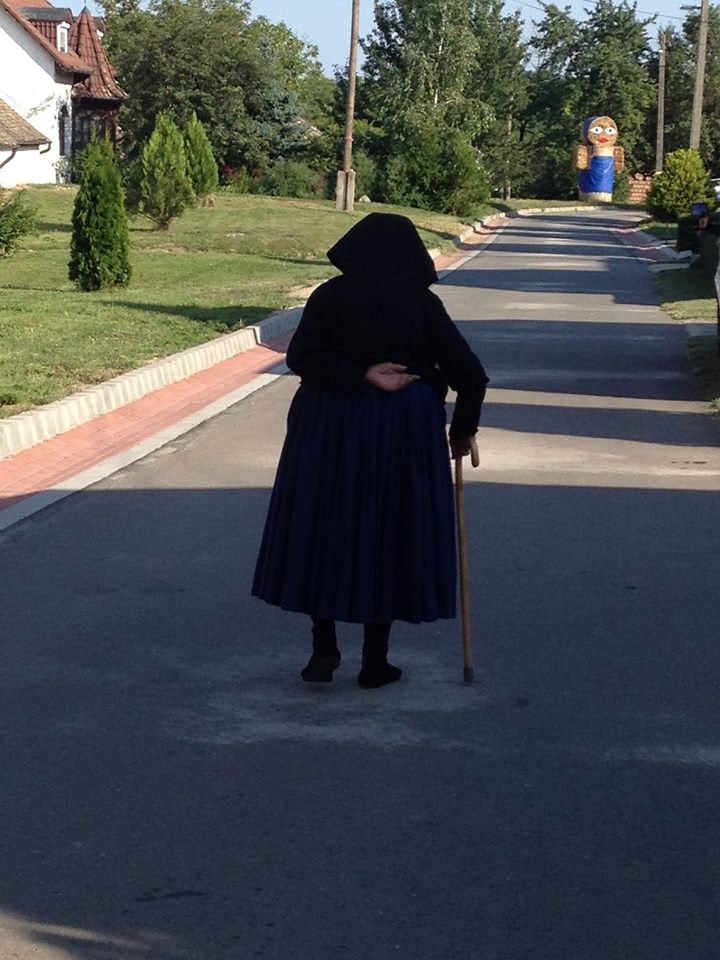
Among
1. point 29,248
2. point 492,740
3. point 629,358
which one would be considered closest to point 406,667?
point 492,740

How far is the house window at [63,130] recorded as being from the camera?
56.0m

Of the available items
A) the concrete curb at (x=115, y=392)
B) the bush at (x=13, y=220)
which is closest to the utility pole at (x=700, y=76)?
the bush at (x=13, y=220)

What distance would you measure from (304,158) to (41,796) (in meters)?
62.0

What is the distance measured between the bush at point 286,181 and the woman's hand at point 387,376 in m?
54.8

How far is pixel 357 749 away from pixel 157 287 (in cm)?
2335

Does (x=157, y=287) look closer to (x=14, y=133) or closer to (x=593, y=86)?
(x=14, y=133)

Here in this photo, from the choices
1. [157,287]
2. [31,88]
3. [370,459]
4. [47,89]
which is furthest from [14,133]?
[370,459]

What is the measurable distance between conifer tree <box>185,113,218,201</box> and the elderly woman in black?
1552 inches

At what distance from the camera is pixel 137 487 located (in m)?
10.5

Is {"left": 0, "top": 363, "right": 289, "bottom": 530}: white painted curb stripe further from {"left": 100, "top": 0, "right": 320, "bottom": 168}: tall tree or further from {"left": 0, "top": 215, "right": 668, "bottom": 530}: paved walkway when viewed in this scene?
{"left": 100, "top": 0, "right": 320, "bottom": 168}: tall tree

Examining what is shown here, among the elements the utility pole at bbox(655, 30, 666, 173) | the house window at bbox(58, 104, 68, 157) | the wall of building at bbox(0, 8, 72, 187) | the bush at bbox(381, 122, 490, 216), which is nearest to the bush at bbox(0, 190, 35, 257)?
the wall of building at bbox(0, 8, 72, 187)

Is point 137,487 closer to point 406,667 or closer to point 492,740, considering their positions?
point 406,667

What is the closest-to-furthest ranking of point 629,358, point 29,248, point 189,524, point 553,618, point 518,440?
1. point 553,618
2. point 189,524
3. point 518,440
4. point 629,358
5. point 29,248

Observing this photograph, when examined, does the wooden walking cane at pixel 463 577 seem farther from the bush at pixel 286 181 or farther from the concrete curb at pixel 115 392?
the bush at pixel 286 181
